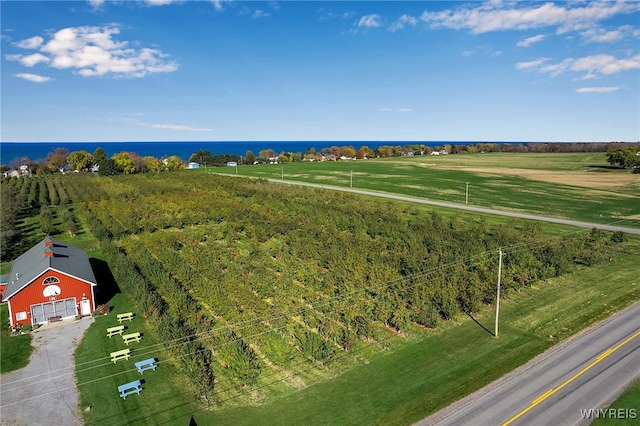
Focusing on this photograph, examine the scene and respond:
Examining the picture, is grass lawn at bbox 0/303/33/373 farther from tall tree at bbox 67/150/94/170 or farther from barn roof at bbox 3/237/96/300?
tall tree at bbox 67/150/94/170

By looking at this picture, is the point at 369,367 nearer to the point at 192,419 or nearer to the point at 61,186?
the point at 192,419

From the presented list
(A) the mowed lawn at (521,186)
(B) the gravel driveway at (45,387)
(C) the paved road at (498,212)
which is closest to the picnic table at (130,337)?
(B) the gravel driveway at (45,387)

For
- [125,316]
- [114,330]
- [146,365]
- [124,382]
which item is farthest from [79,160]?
[124,382]

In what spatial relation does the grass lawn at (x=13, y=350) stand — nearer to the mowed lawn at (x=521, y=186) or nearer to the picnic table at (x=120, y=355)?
the picnic table at (x=120, y=355)

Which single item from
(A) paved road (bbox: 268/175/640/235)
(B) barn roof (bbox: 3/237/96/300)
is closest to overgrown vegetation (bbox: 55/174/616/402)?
(B) barn roof (bbox: 3/237/96/300)

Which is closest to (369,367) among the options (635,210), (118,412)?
(118,412)

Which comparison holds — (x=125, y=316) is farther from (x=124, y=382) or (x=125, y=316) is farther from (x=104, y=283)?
(x=104, y=283)
